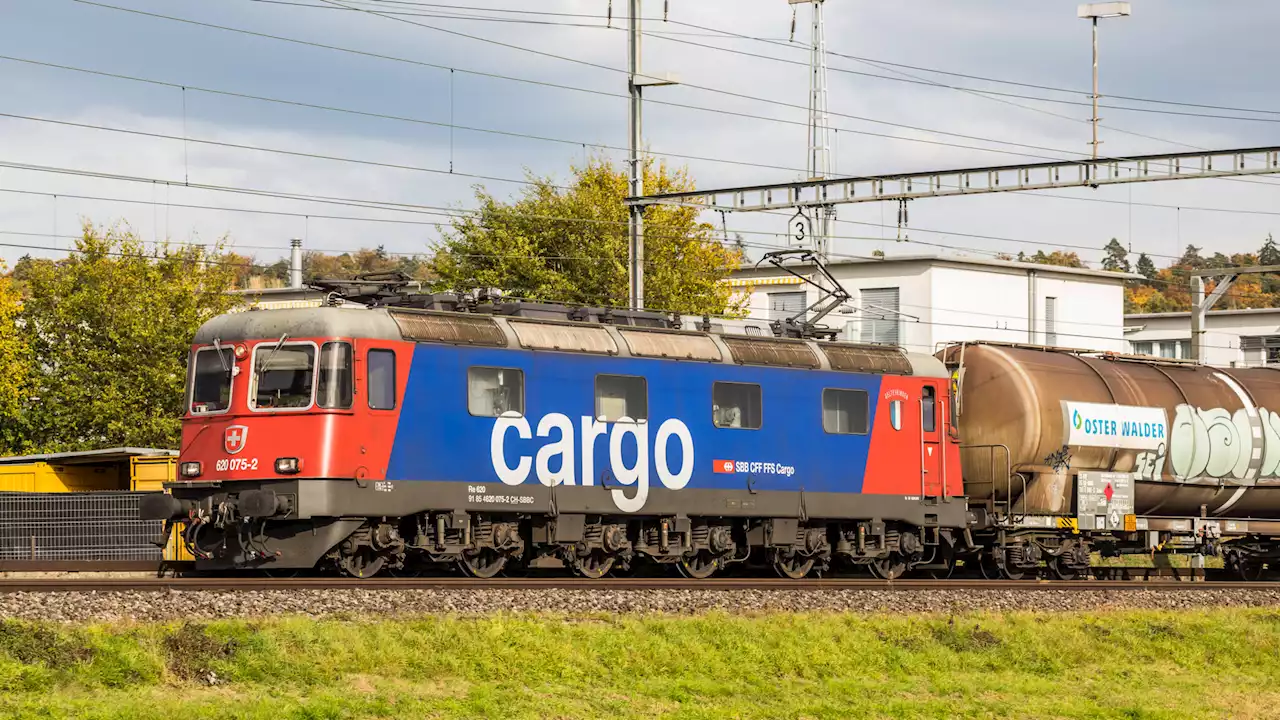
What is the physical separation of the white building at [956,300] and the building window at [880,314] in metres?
0.04

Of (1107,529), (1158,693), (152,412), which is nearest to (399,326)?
(1158,693)

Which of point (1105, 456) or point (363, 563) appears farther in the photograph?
point (1105, 456)

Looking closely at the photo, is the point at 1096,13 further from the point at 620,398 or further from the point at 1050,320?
the point at 1050,320

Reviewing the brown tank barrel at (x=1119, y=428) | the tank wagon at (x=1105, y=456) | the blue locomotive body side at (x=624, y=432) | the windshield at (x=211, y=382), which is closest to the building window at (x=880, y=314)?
the brown tank barrel at (x=1119, y=428)

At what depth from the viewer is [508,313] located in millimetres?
23375

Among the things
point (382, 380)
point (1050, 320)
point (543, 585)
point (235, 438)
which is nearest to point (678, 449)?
point (543, 585)

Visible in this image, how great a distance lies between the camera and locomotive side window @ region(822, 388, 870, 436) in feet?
85.9

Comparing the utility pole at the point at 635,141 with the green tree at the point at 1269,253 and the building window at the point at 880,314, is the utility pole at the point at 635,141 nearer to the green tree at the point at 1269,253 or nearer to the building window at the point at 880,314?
the building window at the point at 880,314

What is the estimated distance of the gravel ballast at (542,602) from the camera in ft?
55.9

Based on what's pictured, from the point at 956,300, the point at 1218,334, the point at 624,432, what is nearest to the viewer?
the point at 624,432

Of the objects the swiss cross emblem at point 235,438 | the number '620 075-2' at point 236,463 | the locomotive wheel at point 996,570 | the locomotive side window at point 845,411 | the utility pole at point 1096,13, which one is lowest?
the locomotive wheel at point 996,570

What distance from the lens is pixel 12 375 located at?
48.9m

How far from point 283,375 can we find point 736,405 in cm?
756

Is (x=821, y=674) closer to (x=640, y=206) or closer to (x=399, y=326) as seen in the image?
(x=399, y=326)
